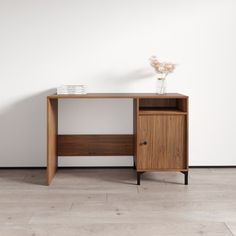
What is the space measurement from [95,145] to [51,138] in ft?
1.76

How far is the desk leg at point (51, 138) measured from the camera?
9.57ft

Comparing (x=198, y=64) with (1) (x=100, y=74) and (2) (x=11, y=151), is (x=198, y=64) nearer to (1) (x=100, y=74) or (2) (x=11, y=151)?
(1) (x=100, y=74)

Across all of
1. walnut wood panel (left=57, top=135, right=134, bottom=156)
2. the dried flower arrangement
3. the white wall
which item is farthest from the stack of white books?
the dried flower arrangement

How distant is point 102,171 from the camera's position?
11.2 ft

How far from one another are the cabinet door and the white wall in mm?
519

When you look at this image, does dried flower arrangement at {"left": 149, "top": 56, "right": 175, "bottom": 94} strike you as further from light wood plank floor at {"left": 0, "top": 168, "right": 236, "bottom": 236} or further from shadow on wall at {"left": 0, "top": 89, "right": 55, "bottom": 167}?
shadow on wall at {"left": 0, "top": 89, "right": 55, "bottom": 167}

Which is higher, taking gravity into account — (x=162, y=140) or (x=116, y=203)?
(x=162, y=140)

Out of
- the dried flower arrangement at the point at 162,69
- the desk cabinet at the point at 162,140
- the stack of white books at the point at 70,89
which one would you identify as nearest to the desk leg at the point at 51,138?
the stack of white books at the point at 70,89

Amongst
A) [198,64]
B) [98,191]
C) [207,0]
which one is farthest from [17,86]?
[207,0]

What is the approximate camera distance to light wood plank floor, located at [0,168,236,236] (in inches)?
84.4

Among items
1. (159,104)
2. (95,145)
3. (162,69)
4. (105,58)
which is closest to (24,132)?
(95,145)

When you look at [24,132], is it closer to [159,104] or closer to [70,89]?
[70,89]

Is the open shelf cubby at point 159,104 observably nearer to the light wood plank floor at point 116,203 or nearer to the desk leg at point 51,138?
the light wood plank floor at point 116,203

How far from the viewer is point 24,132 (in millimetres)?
3463
